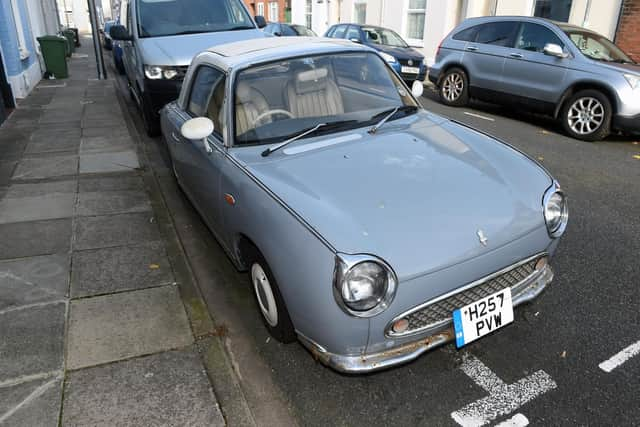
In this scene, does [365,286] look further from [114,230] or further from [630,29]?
[630,29]

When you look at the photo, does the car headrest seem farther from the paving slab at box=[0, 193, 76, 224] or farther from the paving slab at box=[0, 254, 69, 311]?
the paving slab at box=[0, 193, 76, 224]

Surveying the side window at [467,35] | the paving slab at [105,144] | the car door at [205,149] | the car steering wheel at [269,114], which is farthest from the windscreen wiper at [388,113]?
the side window at [467,35]

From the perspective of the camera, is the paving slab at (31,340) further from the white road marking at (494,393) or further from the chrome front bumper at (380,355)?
the white road marking at (494,393)

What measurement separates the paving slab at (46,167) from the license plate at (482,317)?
5178mm

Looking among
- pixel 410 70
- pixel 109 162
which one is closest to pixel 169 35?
pixel 109 162

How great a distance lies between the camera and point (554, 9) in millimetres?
12539

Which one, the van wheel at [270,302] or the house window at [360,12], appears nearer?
the van wheel at [270,302]

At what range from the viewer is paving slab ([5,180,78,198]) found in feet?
17.1

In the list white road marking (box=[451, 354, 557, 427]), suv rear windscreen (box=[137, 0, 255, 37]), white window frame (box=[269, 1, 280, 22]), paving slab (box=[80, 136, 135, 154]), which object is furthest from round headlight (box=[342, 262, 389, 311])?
white window frame (box=[269, 1, 280, 22])

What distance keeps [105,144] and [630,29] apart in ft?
36.9

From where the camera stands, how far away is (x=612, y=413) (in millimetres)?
2410

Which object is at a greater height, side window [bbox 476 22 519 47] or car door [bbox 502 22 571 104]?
side window [bbox 476 22 519 47]

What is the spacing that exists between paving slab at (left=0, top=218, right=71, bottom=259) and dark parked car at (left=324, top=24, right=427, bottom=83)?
29.7 ft

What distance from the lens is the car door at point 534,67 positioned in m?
8.08
